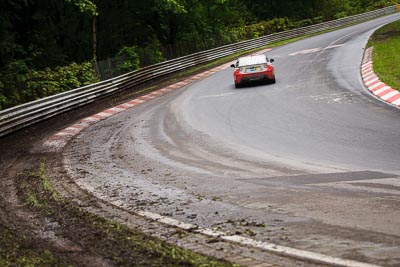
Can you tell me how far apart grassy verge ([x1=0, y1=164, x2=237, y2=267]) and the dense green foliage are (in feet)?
45.8

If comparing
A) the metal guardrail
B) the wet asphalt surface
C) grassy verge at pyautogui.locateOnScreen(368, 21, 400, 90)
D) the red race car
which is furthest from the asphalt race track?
the metal guardrail

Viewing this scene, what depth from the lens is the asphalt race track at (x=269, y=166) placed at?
6051 mm

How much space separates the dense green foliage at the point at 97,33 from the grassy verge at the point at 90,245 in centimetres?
1397

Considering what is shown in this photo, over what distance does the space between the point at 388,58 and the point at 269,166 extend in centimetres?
1605

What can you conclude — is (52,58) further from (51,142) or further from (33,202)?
(33,202)

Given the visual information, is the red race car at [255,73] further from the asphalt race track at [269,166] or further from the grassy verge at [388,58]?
the grassy verge at [388,58]

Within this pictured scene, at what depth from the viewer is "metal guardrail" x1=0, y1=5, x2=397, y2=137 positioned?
58.2 feet

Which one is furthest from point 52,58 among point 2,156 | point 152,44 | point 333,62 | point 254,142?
point 254,142

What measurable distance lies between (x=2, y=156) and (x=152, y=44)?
22.8m

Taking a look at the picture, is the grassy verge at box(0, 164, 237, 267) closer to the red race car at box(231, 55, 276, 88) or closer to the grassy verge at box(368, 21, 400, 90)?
the grassy verge at box(368, 21, 400, 90)

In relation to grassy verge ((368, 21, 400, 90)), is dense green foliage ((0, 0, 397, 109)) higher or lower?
higher

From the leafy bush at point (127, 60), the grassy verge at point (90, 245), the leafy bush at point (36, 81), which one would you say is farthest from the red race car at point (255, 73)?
the grassy verge at point (90, 245)

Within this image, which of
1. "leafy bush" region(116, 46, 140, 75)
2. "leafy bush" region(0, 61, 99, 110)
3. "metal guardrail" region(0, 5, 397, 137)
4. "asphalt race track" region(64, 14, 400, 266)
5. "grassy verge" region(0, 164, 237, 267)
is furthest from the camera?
"leafy bush" region(116, 46, 140, 75)

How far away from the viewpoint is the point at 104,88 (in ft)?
80.4
